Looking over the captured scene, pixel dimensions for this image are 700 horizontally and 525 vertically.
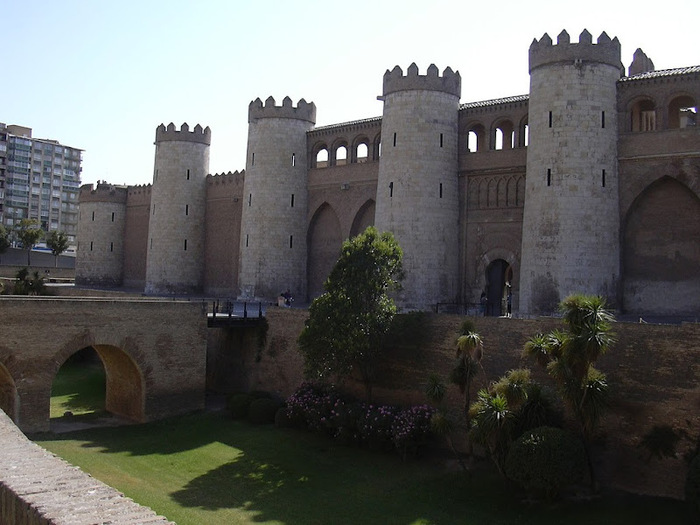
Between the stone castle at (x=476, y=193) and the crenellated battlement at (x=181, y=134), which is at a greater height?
the crenellated battlement at (x=181, y=134)

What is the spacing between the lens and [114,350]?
23.9 meters

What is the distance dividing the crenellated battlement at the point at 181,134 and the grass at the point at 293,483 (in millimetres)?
21073

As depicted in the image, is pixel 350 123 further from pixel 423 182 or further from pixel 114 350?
pixel 114 350

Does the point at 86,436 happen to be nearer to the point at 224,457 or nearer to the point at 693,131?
the point at 224,457

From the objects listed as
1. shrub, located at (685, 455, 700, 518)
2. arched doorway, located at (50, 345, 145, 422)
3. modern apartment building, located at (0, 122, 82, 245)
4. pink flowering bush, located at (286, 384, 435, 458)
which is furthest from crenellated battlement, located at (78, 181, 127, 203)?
shrub, located at (685, 455, 700, 518)

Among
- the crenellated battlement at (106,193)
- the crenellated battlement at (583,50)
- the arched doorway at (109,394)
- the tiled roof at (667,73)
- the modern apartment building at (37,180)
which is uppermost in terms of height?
the modern apartment building at (37,180)

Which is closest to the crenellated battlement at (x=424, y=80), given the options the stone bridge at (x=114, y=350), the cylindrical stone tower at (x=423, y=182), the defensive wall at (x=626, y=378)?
the cylindrical stone tower at (x=423, y=182)

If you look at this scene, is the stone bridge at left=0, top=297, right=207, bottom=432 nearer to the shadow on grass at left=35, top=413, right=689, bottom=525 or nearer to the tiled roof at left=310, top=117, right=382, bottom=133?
the shadow on grass at left=35, top=413, right=689, bottom=525

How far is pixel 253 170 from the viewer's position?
114 feet

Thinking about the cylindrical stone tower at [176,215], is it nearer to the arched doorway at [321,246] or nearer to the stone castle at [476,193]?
the stone castle at [476,193]

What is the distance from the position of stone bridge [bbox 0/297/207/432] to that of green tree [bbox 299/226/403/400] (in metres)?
4.76

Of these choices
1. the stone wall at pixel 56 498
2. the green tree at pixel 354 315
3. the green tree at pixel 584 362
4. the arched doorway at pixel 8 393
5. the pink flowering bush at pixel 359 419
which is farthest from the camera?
the green tree at pixel 354 315

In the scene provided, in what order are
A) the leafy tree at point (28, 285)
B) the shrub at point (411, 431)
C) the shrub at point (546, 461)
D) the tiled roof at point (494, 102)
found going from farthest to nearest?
the leafy tree at point (28, 285)
the tiled roof at point (494, 102)
the shrub at point (411, 431)
the shrub at point (546, 461)

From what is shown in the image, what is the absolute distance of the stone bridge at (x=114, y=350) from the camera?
20.5 metres
